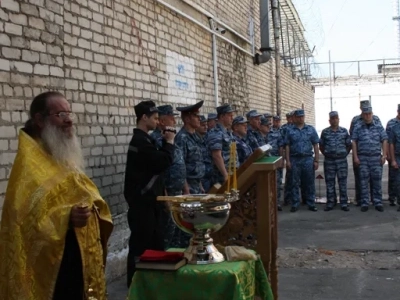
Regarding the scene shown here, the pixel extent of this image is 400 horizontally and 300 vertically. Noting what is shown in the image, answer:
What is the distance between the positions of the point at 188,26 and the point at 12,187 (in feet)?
23.5

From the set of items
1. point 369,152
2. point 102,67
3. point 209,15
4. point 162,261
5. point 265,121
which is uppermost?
point 209,15

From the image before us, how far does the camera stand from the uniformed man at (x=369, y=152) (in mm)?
10125

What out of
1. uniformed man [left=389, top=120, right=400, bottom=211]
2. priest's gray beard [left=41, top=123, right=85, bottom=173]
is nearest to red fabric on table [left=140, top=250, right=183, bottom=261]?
priest's gray beard [left=41, top=123, right=85, bottom=173]

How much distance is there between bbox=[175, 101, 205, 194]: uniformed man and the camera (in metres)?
5.99

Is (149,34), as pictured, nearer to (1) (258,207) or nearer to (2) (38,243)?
(1) (258,207)

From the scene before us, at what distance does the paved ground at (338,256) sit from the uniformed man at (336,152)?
0.53 m

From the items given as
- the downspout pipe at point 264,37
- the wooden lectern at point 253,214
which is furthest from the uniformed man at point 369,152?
the wooden lectern at point 253,214

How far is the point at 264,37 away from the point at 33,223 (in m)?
13.8

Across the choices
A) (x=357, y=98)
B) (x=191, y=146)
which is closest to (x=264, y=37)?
(x=191, y=146)

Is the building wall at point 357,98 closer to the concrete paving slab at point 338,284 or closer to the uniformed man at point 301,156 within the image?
the uniformed man at point 301,156

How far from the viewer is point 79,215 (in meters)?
2.98

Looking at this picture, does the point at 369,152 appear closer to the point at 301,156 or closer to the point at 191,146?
the point at 301,156

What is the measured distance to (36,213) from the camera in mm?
2984

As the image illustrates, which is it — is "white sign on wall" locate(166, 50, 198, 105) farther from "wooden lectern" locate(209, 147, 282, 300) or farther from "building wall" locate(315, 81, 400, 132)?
"building wall" locate(315, 81, 400, 132)
